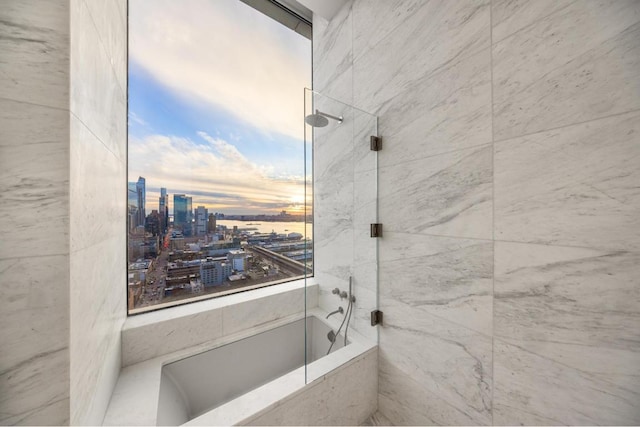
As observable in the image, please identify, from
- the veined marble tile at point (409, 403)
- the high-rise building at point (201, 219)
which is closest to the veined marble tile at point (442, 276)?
the veined marble tile at point (409, 403)

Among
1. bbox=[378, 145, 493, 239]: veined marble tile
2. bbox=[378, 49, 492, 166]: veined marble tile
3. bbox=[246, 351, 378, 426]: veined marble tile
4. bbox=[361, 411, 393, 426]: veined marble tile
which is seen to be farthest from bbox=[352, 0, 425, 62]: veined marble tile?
bbox=[361, 411, 393, 426]: veined marble tile

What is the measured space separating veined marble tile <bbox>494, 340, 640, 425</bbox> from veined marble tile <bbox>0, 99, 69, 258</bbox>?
160cm

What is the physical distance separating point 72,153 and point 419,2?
5.44 ft

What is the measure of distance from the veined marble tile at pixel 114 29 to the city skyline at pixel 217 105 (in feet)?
0.43

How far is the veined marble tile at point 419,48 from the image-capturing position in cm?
97

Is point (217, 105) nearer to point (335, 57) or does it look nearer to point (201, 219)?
point (201, 219)

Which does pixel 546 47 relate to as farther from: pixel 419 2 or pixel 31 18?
pixel 31 18

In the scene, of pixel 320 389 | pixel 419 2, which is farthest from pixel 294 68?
pixel 320 389

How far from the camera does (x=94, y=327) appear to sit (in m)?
0.80

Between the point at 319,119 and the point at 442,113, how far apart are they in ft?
2.25

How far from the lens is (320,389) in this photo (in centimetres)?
115

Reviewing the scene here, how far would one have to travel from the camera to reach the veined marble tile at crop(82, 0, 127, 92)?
32.8 inches

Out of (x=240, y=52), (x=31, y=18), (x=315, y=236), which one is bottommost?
(x=315, y=236)

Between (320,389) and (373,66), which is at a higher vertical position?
(373,66)
